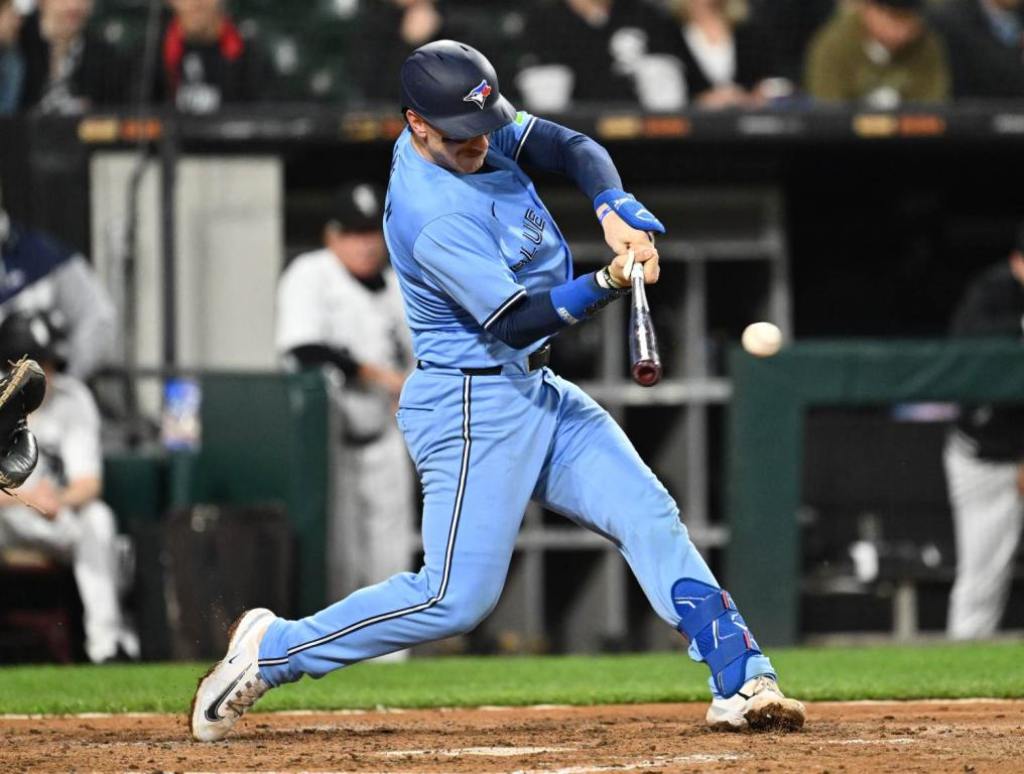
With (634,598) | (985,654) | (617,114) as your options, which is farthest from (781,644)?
(617,114)

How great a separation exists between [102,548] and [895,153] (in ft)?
14.8

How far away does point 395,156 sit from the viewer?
15.8 feet

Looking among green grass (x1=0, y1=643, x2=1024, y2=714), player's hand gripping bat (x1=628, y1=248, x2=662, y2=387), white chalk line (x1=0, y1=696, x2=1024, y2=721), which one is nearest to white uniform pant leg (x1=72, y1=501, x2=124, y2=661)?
green grass (x1=0, y1=643, x2=1024, y2=714)

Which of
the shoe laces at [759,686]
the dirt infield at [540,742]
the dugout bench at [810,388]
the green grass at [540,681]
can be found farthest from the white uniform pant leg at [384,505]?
the shoe laces at [759,686]

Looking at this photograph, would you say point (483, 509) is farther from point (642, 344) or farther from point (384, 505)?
point (384, 505)

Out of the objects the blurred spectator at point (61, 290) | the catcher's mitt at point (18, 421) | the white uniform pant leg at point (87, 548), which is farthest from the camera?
the blurred spectator at point (61, 290)

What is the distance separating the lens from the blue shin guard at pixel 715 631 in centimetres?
468

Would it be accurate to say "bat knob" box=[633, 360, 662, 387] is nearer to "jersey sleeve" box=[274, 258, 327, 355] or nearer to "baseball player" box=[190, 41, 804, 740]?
"baseball player" box=[190, 41, 804, 740]

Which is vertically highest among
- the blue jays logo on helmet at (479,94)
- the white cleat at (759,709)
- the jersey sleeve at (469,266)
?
the blue jays logo on helmet at (479,94)

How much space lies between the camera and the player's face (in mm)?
→ 4621

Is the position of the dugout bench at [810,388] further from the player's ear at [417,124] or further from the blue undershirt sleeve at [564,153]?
the player's ear at [417,124]

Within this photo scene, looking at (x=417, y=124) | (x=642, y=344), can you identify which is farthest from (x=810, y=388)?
(x=642, y=344)

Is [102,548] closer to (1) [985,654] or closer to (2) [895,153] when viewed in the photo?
(1) [985,654]

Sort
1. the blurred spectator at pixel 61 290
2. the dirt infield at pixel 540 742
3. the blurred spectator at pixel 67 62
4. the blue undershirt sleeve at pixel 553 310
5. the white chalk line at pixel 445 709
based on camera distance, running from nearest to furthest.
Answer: the dirt infield at pixel 540 742
the blue undershirt sleeve at pixel 553 310
the white chalk line at pixel 445 709
the blurred spectator at pixel 61 290
the blurred spectator at pixel 67 62
